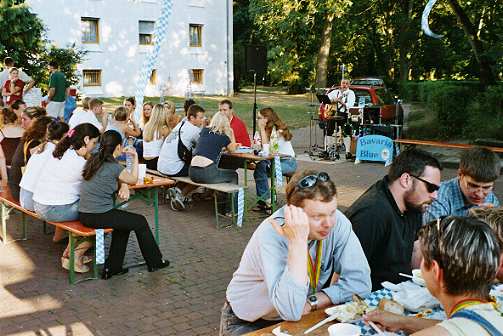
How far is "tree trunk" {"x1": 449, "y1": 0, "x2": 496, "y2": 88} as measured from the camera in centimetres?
1588

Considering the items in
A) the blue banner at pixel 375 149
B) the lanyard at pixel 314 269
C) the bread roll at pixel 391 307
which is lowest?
the blue banner at pixel 375 149

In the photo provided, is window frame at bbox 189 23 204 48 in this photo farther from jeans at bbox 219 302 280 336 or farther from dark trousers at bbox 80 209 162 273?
jeans at bbox 219 302 280 336

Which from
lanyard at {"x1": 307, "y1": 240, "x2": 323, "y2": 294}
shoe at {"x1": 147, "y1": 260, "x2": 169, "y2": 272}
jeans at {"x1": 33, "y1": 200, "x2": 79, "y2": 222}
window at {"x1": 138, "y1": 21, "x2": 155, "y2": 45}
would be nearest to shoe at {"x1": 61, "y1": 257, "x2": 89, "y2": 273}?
jeans at {"x1": 33, "y1": 200, "x2": 79, "y2": 222}

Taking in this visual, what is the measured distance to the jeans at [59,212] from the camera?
602cm

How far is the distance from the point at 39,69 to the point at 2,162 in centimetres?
1280

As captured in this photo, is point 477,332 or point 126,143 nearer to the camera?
point 477,332

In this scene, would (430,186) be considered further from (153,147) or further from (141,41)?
(141,41)

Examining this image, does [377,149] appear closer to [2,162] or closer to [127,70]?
[2,162]

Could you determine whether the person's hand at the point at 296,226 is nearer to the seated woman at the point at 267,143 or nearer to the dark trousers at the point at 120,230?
the dark trousers at the point at 120,230

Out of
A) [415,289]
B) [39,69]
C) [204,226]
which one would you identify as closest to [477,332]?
[415,289]

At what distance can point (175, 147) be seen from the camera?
892cm

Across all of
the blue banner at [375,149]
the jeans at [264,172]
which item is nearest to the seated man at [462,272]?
the jeans at [264,172]

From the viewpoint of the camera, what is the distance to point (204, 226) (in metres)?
8.10

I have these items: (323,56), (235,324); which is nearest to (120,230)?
(235,324)
